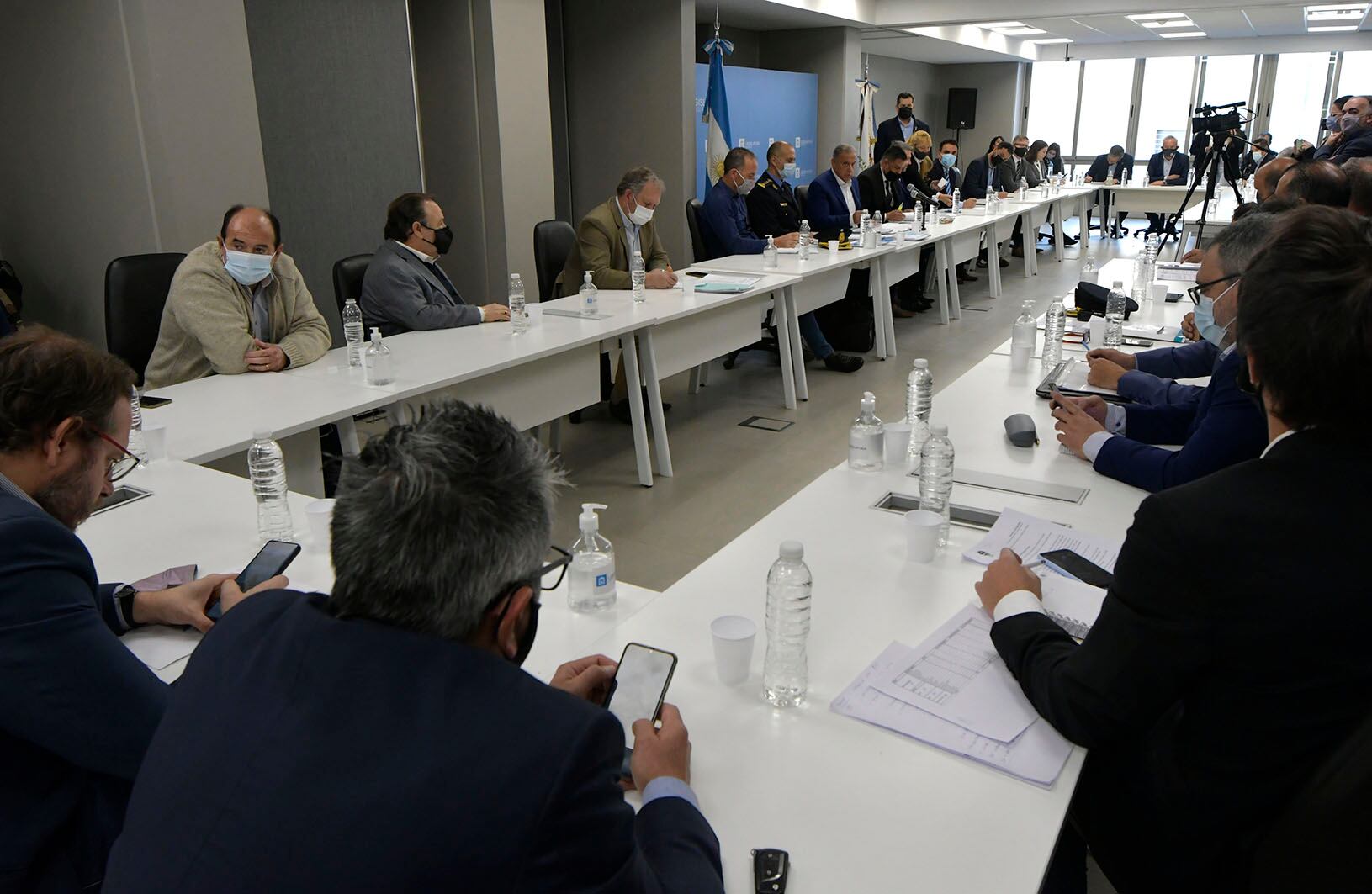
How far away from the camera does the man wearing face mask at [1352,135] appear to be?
18.5 ft

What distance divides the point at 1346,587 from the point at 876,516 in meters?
0.99

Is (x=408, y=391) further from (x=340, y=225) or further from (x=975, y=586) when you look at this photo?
(x=340, y=225)

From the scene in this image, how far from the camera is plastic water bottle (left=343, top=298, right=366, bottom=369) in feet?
10.7

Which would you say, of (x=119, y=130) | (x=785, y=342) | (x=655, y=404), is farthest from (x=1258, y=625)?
(x=119, y=130)

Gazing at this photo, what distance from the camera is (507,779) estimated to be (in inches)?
28.9

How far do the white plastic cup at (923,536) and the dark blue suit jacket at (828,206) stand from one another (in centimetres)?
552

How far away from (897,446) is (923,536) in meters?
0.55

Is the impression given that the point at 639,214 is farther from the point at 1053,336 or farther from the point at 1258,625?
the point at 1258,625

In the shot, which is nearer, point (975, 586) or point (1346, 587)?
point (1346, 587)

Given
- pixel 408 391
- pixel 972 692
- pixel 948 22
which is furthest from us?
pixel 948 22

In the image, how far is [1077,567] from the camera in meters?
1.67

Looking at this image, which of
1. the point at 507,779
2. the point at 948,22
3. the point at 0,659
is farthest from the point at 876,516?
the point at 948,22

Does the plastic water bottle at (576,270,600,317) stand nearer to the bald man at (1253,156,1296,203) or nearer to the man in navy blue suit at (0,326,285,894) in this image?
the man in navy blue suit at (0,326,285,894)

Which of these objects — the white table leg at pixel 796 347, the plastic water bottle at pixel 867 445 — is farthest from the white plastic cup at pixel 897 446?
the white table leg at pixel 796 347
